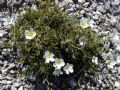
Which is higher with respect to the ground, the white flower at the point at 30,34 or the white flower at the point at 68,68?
the white flower at the point at 30,34

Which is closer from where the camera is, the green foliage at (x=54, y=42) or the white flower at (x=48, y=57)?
the white flower at (x=48, y=57)

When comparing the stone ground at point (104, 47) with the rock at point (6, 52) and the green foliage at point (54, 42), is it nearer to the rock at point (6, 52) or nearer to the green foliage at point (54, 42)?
the rock at point (6, 52)

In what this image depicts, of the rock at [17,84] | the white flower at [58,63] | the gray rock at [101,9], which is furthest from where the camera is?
the gray rock at [101,9]

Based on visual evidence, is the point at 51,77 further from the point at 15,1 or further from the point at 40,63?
the point at 15,1

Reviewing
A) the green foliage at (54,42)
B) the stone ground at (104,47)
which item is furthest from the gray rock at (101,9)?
the green foliage at (54,42)

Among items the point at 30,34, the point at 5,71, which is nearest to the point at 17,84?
the point at 5,71

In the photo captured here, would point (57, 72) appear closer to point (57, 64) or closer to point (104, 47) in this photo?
point (57, 64)

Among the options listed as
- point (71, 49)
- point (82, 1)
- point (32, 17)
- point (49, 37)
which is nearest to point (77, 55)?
point (71, 49)
